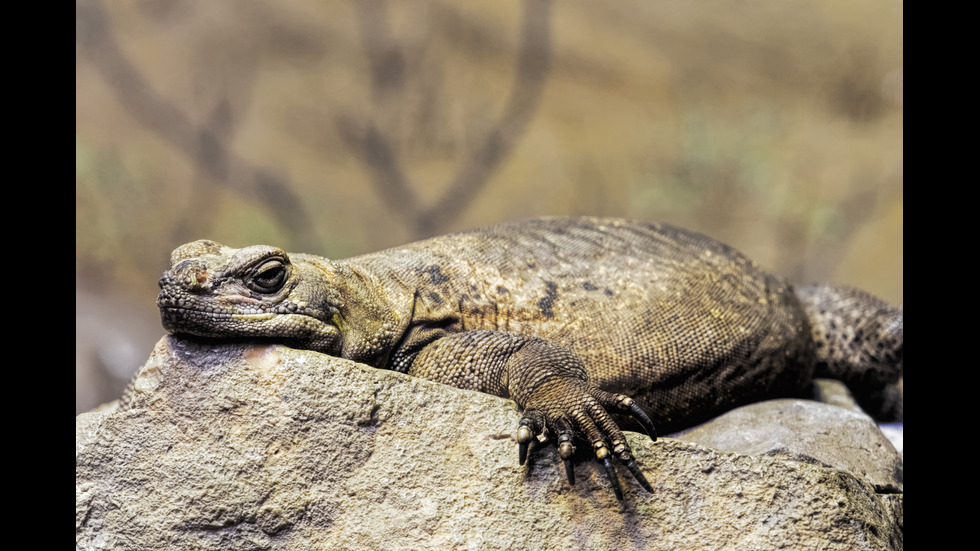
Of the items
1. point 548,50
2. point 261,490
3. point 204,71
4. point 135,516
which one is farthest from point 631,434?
point 204,71

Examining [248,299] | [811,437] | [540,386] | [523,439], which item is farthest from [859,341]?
[248,299]

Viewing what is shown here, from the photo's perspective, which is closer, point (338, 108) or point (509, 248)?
point (509, 248)

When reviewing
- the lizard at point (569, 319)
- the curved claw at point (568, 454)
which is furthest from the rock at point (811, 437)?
the curved claw at point (568, 454)

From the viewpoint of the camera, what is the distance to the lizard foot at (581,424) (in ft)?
10.5

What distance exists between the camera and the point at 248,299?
11.8 ft

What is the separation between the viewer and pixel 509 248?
16.0 feet

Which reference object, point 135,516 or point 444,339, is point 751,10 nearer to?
point 444,339

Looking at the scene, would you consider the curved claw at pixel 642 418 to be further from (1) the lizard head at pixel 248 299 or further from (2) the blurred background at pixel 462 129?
(2) the blurred background at pixel 462 129

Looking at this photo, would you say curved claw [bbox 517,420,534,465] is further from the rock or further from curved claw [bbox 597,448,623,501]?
the rock

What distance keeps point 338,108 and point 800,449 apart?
5944 millimetres

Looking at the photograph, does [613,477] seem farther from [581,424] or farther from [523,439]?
[523,439]

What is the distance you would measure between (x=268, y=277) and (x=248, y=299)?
5.7 inches

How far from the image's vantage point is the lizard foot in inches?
126

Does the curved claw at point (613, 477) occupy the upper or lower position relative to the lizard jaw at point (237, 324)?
lower
